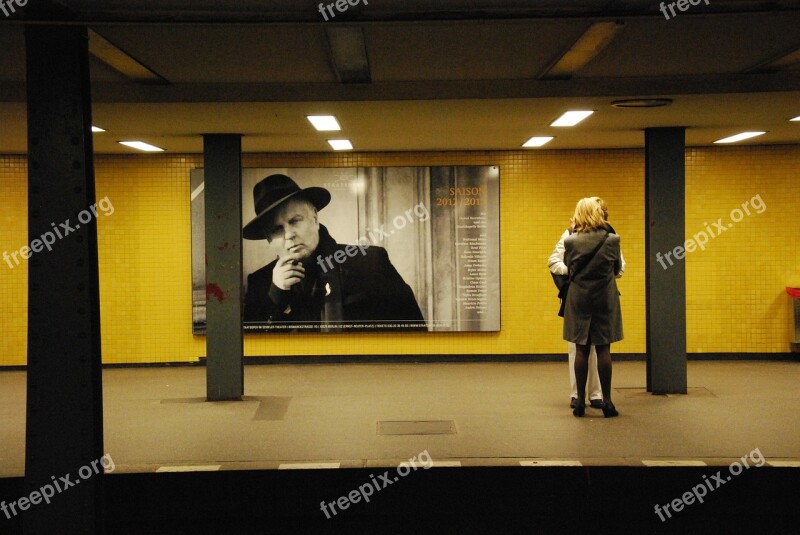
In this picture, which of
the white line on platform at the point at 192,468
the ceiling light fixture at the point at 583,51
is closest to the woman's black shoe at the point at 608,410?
the ceiling light fixture at the point at 583,51

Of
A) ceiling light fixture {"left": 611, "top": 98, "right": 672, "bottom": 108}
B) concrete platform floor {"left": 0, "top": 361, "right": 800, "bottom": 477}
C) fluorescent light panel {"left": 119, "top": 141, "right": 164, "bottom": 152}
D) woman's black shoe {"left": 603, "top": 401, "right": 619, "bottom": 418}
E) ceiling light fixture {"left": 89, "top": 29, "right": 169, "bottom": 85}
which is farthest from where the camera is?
fluorescent light panel {"left": 119, "top": 141, "right": 164, "bottom": 152}

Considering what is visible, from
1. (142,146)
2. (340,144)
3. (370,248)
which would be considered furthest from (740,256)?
(142,146)

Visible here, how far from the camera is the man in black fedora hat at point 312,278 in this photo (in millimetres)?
10953

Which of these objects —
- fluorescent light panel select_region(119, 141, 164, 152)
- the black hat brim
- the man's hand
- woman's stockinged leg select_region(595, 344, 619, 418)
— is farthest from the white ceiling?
woman's stockinged leg select_region(595, 344, 619, 418)

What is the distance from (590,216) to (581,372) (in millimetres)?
1502

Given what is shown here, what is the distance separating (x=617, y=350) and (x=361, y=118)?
18.2ft

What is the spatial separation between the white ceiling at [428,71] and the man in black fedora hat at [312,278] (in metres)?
1.49

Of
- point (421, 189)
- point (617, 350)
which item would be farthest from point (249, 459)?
point (617, 350)

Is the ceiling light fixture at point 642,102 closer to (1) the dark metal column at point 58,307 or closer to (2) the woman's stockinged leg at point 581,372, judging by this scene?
(2) the woman's stockinged leg at point 581,372

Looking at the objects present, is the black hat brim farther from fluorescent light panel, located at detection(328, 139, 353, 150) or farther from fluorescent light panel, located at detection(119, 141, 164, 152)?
fluorescent light panel, located at detection(119, 141, 164, 152)

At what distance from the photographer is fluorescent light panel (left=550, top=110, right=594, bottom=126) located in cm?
767

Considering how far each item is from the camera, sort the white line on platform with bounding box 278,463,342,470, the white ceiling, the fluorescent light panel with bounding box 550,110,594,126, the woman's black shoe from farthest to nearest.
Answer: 1. the fluorescent light panel with bounding box 550,110,594,126
2. the woman's black shoe
3. the white line on platform with bounding box 278,463,342,470
4. the white ceiling

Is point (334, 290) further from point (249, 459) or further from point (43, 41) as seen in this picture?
point (43, 41)

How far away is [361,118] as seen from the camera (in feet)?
25.7
